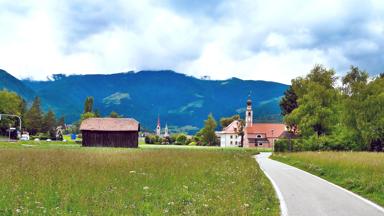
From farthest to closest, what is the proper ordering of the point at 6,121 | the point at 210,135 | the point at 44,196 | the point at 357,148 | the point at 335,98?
the point at 210,135, the point at 6,121, the point at 335,98, the point at 357,148, the point at 44,196

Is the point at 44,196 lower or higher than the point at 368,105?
lower

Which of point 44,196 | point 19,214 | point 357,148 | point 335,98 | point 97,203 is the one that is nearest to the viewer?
point 19,214

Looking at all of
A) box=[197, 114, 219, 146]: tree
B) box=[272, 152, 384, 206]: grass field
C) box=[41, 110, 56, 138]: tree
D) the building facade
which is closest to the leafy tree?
box=[41, 110, 56, 138]: tree

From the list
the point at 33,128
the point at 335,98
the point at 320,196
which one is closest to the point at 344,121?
the point at 335,98

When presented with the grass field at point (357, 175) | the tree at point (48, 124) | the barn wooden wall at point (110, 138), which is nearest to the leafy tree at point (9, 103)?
the tree at point (48, 124)

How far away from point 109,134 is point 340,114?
4105 centimetres

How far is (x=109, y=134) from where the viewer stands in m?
85.2

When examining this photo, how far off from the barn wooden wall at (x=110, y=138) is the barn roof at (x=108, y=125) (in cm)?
74

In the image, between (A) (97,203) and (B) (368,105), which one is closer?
(A) (97,203)

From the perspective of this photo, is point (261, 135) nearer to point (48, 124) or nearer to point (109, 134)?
point (48, 124)

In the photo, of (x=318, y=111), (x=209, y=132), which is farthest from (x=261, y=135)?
(x=318, y=111)

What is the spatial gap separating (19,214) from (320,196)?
400 inches

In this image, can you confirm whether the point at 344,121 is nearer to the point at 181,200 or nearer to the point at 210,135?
the point at 181,200

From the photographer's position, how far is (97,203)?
36.6 feet
